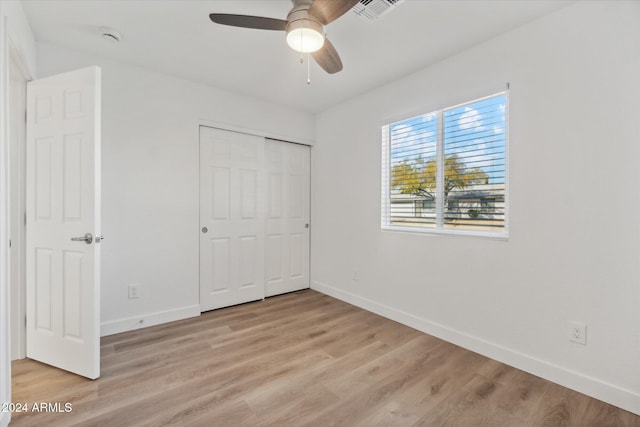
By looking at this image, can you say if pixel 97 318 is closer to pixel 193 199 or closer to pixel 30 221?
pixel 30 221

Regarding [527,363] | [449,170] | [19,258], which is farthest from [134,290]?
[527,363]

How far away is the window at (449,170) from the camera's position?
237 centimetres

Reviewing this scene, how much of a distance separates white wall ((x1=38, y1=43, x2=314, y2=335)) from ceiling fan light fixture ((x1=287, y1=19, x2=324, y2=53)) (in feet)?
6.06

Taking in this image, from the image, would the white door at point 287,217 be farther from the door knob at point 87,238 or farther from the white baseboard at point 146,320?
the door knob at point 87,238

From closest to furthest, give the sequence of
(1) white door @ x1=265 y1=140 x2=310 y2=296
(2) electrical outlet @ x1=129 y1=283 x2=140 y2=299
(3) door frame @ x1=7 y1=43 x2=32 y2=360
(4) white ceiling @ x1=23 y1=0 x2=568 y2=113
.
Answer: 1. (4) white ceiling @ x1=23 y1=0 x2=568 y2=113
2. (3) door frame @ x1=7 y1=43 x2=32 y2=360
3. (2) electrical outlet @ x1=129 y1=283 x2=140 y2=299
4. (1) white door @ x1=265 y1=140 x2=310 y2=296

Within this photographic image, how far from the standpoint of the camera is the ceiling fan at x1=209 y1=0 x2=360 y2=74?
1548 millimetres

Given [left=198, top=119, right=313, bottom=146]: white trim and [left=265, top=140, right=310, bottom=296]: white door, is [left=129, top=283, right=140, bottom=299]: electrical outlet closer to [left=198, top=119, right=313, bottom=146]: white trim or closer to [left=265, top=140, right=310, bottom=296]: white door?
[left=265, top=140, right=310, bottom=296]: white door

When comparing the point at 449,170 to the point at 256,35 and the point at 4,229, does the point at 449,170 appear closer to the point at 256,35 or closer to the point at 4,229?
the point at 256,35

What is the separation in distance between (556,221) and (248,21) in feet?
7.81

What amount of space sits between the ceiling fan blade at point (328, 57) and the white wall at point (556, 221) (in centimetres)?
117

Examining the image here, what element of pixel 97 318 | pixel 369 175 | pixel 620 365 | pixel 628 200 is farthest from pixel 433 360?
pixel 97 318

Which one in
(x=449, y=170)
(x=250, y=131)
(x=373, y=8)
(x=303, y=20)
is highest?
(x=373, y=8)

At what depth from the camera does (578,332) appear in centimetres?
192

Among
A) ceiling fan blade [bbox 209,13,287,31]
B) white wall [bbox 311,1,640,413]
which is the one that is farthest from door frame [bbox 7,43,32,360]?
white wall [bbox 311,1,640,413]
